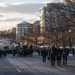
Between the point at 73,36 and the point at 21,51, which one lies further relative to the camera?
the point at 73,36

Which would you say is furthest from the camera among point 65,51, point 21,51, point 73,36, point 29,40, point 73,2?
point 29,40

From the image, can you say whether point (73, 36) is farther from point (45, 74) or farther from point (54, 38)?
point (45, 74)

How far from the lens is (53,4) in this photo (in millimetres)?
70062

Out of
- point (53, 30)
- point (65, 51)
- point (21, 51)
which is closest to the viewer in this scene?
point (65, 51)

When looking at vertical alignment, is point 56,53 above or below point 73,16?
below

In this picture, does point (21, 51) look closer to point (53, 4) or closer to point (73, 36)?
point (53, 4)

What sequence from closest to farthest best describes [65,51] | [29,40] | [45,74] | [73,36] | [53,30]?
[45,74]
[65,51]
[53,30]
[73,36]
[29,40]

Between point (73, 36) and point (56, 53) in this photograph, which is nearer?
point (56, 53)

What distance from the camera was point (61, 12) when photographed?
229 feet

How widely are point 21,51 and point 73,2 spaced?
13624mm

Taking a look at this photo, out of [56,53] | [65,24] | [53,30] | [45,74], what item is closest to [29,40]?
[53,30]

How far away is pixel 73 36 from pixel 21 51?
2814cm

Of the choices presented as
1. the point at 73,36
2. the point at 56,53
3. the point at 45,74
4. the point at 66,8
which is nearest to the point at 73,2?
the point at 66,8

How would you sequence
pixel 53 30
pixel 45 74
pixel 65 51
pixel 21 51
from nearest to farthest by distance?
pixel 45 74 → pixel 65 51 → pixel 21 51 → pixel 53 30
